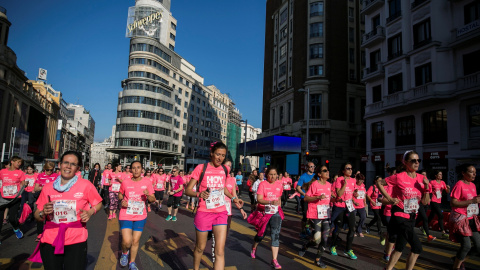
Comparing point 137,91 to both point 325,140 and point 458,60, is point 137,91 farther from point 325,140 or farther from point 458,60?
point 458,60

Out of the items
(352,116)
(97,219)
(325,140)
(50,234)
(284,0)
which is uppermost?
(284,0)

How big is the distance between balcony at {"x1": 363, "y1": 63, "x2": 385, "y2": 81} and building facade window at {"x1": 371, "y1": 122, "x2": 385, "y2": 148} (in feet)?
14.1

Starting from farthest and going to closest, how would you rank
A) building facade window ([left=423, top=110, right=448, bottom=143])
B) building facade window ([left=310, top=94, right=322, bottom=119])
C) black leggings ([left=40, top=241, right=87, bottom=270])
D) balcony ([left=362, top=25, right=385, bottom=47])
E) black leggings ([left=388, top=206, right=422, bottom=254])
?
building facade window ([left=310, top=94, right=322, bottom=119]) < balcony ([left=362, top=25, right=385, bottom=47]) < building facade window ([left=423, top=110, right=448, bottom=143]) < black leggings ([left=388, top=206, right=422, bottom=254]) < black leggings ([left=40, top=241, right=87, bottom=270])

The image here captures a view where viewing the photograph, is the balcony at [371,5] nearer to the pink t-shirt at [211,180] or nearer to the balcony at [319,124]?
the balcony at [319,124]

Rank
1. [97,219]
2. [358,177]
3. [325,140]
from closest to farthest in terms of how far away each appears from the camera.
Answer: [358,177] < [97,219] < [325,140]

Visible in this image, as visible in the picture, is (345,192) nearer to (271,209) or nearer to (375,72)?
(271,209)

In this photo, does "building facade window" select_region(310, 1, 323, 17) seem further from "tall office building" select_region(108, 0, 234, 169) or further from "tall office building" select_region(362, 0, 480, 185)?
"tall office building" select_region(108, 0, 234, 169)

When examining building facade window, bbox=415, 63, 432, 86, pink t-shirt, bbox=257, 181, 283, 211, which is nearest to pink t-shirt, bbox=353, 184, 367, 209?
pink t-shirt, bbox=257, 181, 283, 211

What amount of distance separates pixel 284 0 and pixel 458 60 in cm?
3171

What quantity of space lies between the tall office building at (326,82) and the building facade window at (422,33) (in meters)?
14.1

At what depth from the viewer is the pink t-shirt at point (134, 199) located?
511 centimetres

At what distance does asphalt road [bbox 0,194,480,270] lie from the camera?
5.48m

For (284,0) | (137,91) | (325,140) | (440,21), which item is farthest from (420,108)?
(137,91)

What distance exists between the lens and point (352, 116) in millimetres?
37812
